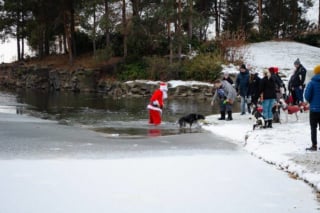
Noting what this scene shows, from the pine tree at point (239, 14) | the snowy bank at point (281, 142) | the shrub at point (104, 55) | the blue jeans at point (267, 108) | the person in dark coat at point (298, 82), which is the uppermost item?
the pine tree at point (239, 14)

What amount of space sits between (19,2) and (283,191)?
44.0m

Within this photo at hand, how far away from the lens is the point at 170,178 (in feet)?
22.7

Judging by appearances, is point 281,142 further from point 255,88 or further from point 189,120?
point 255,88

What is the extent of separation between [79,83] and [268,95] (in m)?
26.1

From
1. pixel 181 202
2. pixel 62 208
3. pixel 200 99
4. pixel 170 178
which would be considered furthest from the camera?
pixel 200 99

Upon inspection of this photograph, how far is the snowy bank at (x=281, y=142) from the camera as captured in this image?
743cm

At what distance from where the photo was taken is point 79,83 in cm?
3669

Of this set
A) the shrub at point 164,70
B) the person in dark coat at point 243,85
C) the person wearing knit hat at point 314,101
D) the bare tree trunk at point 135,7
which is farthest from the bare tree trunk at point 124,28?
the person wearing knit hat at point 314,101

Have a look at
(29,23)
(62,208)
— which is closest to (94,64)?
(29,23)

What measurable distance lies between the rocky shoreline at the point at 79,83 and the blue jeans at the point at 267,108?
14843mm

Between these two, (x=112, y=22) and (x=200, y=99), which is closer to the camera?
(x=200, y=99)

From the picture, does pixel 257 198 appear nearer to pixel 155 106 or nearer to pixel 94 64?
pixel 155 106

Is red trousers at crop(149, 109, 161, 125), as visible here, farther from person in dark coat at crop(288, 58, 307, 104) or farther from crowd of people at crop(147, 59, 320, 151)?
person in dark coat at crop(288, 58, 307, 104)

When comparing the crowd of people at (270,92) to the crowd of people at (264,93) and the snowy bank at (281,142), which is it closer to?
the crowd of people at (264,93)
